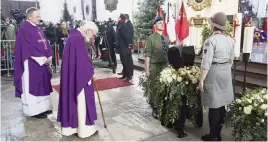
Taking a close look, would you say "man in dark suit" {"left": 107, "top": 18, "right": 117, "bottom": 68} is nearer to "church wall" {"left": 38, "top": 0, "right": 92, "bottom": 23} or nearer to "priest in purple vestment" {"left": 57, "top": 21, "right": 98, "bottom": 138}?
"priest in purple vestment" {"left": 57, "top": 21, "right": 98, "bottom": 138}

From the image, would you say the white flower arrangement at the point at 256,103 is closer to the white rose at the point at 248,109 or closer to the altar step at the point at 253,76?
the white rose at the point at 248,109

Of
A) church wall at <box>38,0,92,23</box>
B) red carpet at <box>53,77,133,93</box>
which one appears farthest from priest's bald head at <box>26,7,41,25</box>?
church wall at <box>38,0,92,23</box>

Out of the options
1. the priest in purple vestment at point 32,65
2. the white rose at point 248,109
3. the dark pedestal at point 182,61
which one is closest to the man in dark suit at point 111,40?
the priest in purple vestment at point 32,65

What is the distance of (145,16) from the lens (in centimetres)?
894

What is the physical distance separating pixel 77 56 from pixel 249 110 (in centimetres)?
184

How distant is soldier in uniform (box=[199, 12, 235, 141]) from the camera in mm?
2566

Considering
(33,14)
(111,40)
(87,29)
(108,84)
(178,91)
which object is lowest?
(108,84)

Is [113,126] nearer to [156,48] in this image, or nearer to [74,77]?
[74,77]

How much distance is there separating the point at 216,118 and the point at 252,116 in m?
0.46

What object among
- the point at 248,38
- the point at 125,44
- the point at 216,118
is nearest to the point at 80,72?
the point at 216,118

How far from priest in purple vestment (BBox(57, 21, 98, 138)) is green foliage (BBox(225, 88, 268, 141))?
161cm

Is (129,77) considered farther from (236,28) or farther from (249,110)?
(249,110)

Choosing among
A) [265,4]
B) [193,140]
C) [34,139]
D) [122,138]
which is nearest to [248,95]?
[193,140]

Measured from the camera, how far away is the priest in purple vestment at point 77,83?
2.84 metres
